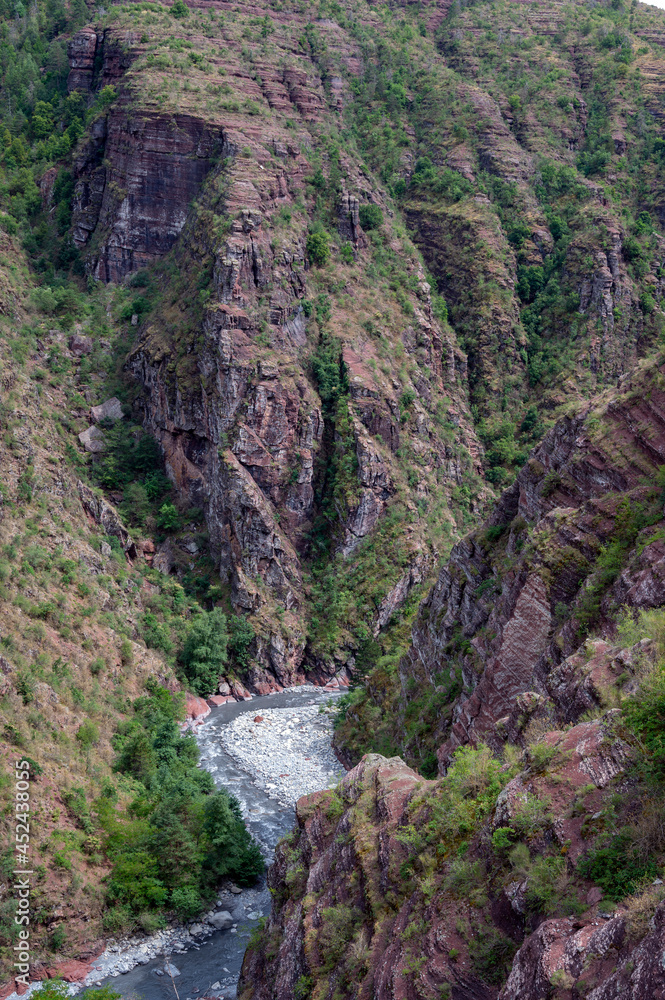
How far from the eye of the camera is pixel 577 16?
122688mm

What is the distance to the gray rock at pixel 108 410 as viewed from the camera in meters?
75.5

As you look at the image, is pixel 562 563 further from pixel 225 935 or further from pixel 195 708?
pixel 195 708

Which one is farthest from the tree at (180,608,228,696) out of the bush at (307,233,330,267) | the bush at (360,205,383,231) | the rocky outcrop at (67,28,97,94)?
the rocky outcrop at (67,28,97,94)

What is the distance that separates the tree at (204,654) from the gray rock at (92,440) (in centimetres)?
2100

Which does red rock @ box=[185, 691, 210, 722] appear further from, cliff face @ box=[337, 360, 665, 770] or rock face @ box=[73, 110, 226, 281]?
rock face @ box=[73, 110, 226, 281]

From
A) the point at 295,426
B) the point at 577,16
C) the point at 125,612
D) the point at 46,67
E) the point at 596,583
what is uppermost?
the point at 577,16

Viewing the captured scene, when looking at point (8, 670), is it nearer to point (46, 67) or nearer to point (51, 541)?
point (51, 541)

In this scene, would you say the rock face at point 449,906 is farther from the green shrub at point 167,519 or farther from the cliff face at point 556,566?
the green shrub at point 167,519

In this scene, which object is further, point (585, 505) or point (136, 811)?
point (136, 811)

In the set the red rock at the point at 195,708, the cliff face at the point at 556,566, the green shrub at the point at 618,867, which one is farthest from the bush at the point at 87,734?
the green shrub at the point at 618,867

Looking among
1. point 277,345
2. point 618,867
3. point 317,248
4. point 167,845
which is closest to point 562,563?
point 618,867

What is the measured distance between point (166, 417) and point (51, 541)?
2848 cm

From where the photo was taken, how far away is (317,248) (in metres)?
82.4

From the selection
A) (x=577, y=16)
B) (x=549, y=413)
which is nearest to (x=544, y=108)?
(x=577, y=16)
